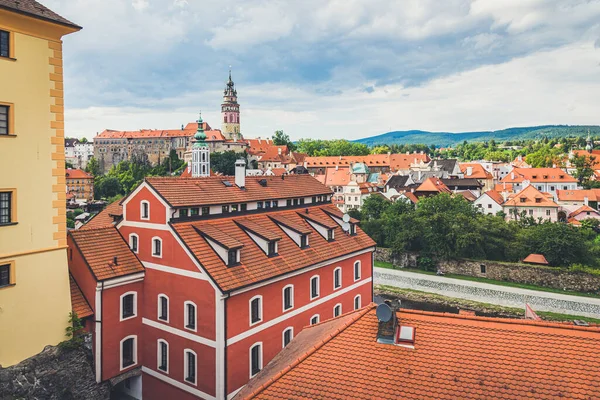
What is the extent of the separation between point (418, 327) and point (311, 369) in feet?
8.70

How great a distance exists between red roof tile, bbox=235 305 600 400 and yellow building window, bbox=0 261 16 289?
9070 mm

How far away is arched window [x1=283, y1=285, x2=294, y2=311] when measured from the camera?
66.2 ft

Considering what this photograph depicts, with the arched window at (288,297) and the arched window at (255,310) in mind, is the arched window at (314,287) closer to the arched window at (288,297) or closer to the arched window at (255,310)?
the arched window at (288,297)

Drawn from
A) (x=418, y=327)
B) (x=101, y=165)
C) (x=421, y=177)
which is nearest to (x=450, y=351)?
(x=418, y=327)

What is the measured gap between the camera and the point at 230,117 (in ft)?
461

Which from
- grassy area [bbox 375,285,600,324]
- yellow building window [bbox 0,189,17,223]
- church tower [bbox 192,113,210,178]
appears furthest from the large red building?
church tower [bbox 192,113,210,178]

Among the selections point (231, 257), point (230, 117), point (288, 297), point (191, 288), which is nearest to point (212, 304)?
point (191, 288)

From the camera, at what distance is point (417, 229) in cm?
4756

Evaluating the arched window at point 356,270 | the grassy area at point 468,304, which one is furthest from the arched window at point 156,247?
the grassy area at point 468,304

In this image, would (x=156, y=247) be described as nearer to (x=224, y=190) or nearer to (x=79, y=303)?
(x=79, y=303)

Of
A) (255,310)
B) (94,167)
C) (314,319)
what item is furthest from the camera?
(94,167)

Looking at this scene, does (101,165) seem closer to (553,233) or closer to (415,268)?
(415,268)

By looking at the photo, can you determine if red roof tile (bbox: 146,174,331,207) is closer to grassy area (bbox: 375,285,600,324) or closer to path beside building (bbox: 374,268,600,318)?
grassy area (bbox: 375,285,600,324)

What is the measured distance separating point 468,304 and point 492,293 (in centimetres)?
342
